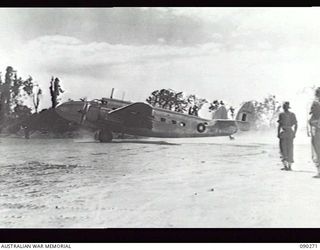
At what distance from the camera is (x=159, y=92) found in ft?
9.87

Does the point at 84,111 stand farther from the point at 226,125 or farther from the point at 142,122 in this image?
the point at 226,125

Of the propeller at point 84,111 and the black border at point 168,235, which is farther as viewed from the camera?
the propeller at point 84,111

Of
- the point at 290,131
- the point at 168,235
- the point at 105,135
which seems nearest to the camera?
the point at 168,235

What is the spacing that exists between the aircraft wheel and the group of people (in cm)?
136

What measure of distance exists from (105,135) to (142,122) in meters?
0.32

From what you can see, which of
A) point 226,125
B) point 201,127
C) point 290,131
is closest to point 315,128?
point 290,131

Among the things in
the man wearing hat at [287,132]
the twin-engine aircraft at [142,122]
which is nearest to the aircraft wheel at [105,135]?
the twin-engine aircraft at [142,122]

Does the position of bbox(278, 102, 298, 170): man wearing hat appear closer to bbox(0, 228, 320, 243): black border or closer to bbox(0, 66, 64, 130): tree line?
bbox(0, 228, 320, 243): black border

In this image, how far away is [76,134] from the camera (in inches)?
120

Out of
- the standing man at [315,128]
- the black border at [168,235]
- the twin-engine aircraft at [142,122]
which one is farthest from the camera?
the twin-engine aircraft at [142,122]

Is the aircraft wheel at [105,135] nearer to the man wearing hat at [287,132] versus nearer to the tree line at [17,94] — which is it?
the tree line at [17,94]

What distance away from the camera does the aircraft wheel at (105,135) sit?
3.08 meters
